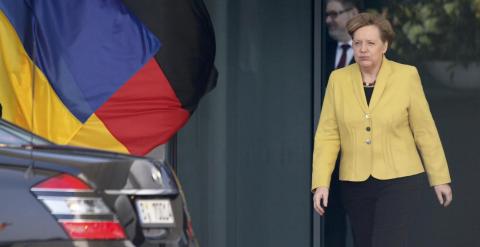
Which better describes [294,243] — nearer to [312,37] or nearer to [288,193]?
[288,193]

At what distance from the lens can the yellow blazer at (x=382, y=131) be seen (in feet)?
25.9

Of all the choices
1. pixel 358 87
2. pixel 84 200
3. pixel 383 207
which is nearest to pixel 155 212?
pixel 84 200

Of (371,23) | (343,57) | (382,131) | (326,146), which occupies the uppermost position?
(371,23)

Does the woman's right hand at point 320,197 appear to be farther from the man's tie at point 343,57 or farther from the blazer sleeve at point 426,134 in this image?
the man's tie at point 343,57

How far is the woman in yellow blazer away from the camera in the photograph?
311 inches

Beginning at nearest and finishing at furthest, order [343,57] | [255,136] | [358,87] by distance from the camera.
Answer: [358,87] < [343,57] < [255,136]

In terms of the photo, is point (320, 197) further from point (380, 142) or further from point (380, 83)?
point (380, 83)

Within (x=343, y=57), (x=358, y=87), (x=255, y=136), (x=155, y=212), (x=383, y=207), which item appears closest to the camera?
(x=155, y=212)

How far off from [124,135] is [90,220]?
14.4ft

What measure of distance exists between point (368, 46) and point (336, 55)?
218 cm

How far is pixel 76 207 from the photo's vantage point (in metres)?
5.06

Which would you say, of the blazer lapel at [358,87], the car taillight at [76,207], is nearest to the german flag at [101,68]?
the blazer lapel at [358,87]

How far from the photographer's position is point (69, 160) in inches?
205

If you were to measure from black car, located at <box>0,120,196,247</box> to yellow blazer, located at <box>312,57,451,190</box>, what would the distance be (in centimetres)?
264
